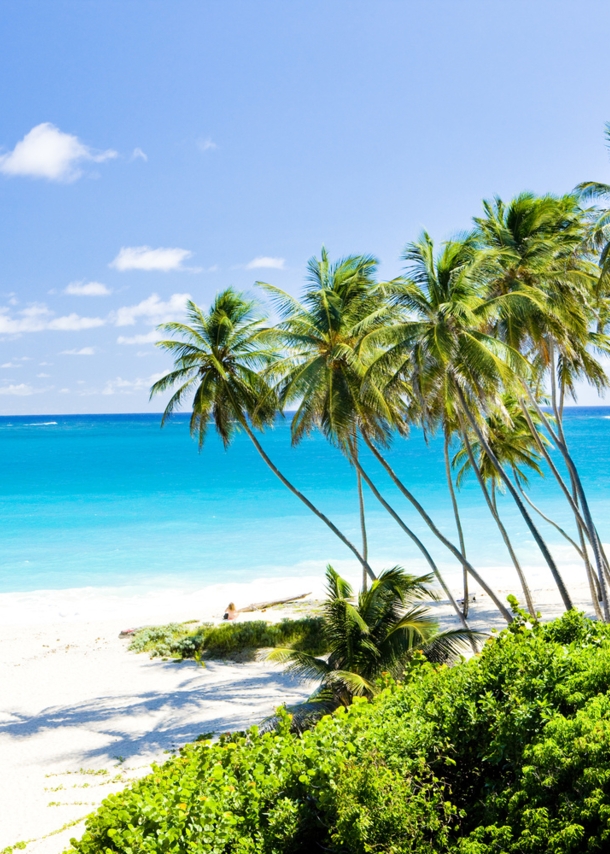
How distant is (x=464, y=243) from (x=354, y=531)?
81.0ft

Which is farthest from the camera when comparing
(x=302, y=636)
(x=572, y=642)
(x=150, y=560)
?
(x=150, y=560)

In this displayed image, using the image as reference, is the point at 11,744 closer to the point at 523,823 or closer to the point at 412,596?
the point at 412,596

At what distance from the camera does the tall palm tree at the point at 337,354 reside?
1362 centimetres

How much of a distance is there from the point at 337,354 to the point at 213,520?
27576 millimetres

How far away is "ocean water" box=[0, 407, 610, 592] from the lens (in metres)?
28.7

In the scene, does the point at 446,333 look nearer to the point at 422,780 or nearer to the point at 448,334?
the point at 448,334

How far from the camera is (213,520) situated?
1544 inches

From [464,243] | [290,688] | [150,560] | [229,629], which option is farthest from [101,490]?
[464,243]

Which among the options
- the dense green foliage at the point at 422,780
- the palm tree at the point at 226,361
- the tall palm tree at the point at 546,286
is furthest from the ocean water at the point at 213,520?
the dense green foliage at the point at 422,780

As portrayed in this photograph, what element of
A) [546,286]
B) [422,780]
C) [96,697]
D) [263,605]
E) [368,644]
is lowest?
[263,605]

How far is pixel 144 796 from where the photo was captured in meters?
4.64

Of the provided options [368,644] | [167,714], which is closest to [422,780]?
[368,644]

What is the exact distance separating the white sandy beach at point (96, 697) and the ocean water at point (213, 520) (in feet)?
13.3

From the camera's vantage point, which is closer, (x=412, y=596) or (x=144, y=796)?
(x=144, y=796)
